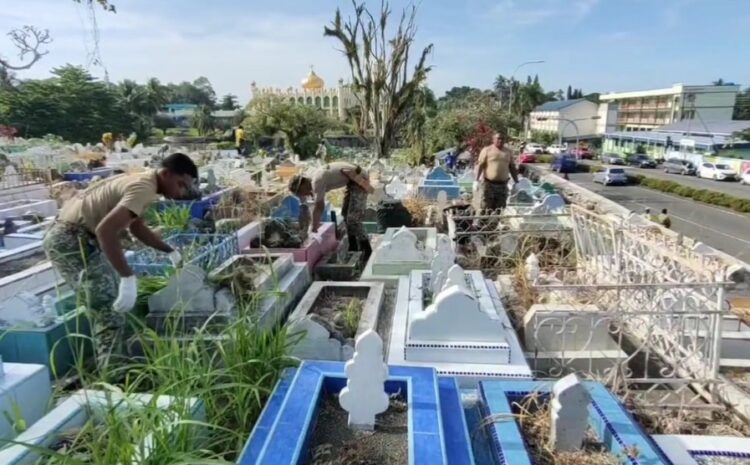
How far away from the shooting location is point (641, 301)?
3854mm

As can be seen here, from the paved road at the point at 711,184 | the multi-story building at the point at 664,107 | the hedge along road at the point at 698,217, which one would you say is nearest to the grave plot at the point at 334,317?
the hedge along road at the point at 698,217

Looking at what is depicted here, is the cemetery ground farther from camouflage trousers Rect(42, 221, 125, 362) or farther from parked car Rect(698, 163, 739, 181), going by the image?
parked car Rect(698, 163, 739, 181)

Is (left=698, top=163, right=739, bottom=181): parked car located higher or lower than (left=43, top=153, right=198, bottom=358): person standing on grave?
lower

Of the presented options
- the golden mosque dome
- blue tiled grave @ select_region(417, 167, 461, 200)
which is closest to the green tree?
the golden mosque dome

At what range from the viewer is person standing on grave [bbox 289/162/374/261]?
6145 mm

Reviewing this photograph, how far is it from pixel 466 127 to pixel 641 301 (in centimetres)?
1913

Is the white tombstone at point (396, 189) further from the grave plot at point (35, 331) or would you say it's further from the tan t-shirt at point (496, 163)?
the grave plot at point (35, 331)

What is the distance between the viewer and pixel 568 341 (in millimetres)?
3725

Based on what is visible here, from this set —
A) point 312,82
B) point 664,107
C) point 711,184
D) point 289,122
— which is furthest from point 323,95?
point 664,107

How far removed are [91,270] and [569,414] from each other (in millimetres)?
2955

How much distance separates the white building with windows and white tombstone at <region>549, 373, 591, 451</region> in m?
69.0

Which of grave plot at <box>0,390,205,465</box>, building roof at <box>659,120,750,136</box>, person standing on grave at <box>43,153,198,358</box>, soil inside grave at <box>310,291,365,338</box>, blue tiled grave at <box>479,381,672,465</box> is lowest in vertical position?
soil inside grave at <box>310,291,365,338</box>

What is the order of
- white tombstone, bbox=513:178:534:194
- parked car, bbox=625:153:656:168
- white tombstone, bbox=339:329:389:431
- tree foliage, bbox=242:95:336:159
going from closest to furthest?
white tombstone, bbox=339:329:389:431 < white tombstone, bbox=513:178:534:194 < tree foliage, bbox=242:95:336:159 < parked car, bbox=625:153:656:168

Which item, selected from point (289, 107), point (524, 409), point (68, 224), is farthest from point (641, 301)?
point (289, 107)
